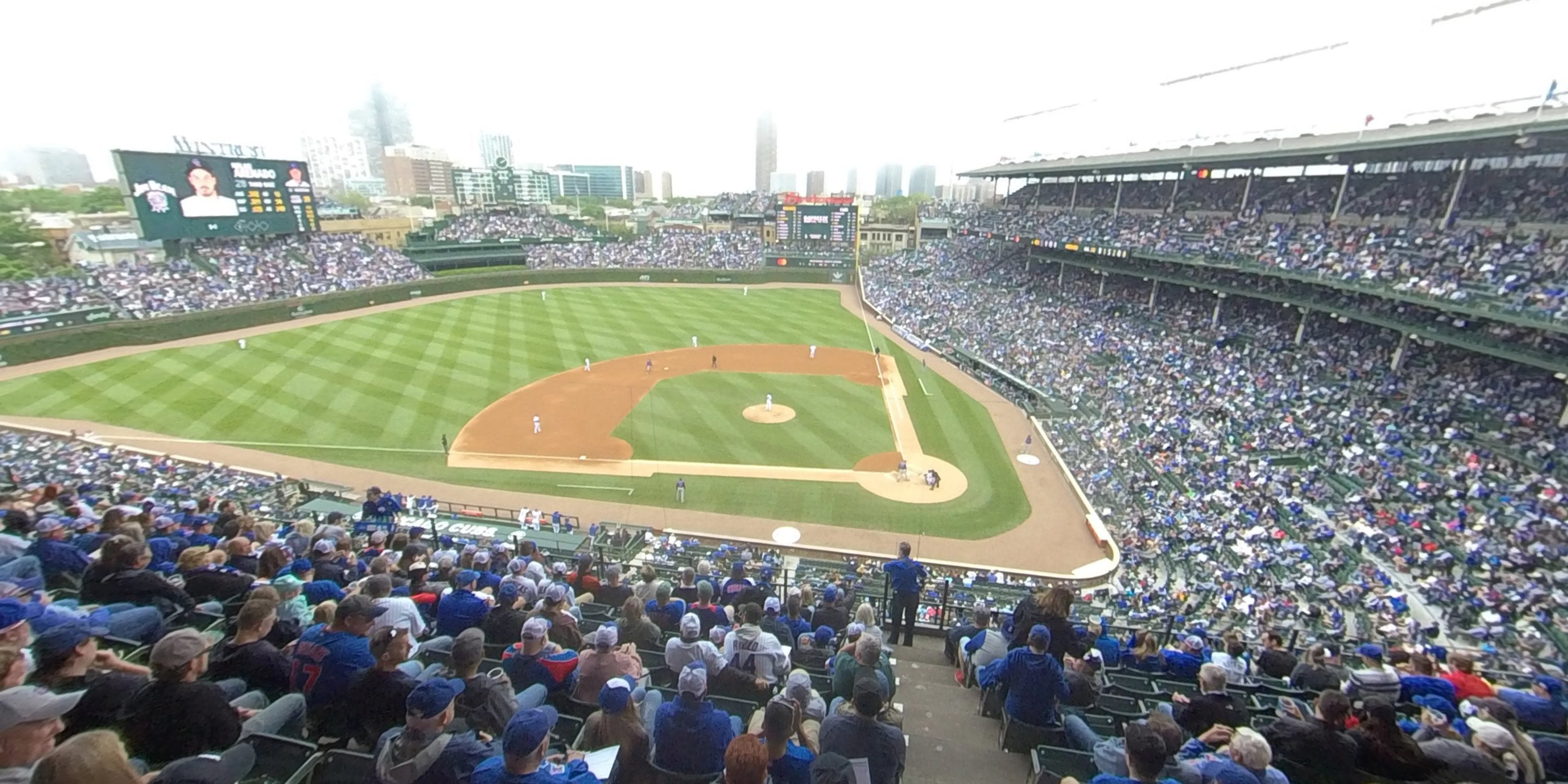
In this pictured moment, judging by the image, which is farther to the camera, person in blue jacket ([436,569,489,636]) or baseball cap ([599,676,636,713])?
person in blue jacket ([436,569,489,636])

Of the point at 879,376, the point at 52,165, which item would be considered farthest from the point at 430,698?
the point at 52,165

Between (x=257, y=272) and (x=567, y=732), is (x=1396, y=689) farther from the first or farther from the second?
(x=257, y=272)

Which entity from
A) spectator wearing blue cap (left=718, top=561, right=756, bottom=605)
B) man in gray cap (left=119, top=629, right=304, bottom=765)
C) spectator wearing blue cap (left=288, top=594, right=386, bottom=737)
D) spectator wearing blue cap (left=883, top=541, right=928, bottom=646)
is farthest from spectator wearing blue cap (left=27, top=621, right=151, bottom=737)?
spectator wearing blue cap (left=883, top=541, right=928, bottom=646)

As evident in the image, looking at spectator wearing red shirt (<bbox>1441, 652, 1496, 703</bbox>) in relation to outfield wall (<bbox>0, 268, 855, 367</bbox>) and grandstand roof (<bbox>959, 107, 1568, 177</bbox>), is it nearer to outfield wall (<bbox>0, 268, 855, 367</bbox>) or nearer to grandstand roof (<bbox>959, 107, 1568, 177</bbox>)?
grandstand roof (<bbox>959, 107, 1568, 177</bbox>)

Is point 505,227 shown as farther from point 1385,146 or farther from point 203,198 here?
point 1385,146

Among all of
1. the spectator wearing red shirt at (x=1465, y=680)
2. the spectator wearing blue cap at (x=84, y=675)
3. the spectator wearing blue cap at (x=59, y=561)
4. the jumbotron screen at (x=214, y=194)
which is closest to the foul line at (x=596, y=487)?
the spectator wearing blue cap at (x=59, y=561)
